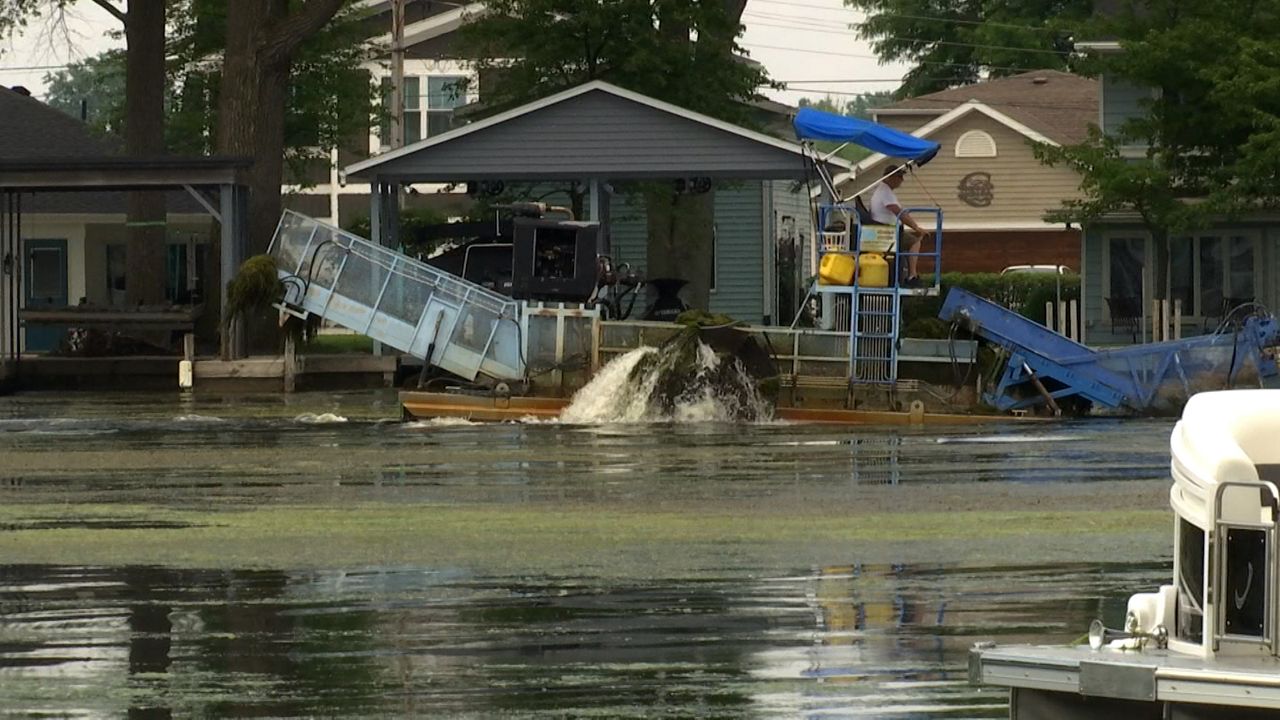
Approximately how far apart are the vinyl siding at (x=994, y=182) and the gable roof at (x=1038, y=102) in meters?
0.76

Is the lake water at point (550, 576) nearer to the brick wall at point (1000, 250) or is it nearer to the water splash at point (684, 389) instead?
the water splash at point (684, 389)

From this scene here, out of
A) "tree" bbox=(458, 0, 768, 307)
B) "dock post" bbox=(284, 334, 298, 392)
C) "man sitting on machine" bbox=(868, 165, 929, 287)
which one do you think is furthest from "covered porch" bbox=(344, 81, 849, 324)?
"man sitting on machine" bbox=(868, 165, 929, 287)

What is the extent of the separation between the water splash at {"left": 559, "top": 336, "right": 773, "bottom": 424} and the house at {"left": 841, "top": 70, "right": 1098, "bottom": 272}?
1186 inches

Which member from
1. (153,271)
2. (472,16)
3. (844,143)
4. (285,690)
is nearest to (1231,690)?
(285,690)

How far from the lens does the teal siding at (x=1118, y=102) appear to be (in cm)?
4438

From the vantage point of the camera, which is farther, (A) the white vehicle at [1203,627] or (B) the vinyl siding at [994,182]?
(B) the vinyl siding at [994,182]

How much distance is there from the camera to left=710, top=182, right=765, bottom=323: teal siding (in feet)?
166

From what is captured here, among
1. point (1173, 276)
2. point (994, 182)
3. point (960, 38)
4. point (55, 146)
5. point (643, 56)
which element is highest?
point (960, 38)

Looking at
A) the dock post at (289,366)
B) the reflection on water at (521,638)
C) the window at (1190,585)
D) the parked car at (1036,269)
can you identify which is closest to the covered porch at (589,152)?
the dock post at (289,366)

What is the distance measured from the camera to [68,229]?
2037 inches

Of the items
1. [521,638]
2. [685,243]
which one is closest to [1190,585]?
[521,638]

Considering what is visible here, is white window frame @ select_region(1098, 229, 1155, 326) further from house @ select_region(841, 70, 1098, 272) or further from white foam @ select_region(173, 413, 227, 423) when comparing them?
white foam @ select_region(173, 413, 227, 423)

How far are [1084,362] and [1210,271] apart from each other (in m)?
15.1

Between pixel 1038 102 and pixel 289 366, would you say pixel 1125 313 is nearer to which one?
pixel 289 366
